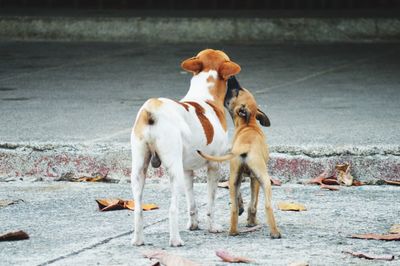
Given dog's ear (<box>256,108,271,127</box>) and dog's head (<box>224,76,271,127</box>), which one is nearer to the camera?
dog's head (<box>224,76,271,127</box>)

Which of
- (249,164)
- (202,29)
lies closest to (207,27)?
(202,29)

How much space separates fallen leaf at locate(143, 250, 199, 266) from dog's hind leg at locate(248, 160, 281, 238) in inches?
24.7

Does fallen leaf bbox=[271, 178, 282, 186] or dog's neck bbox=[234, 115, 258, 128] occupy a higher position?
dog's neck bbox=[234, 115, 258, 128]

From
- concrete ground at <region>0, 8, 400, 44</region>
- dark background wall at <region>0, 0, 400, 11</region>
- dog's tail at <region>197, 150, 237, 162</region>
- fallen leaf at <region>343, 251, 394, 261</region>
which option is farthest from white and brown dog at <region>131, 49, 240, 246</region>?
dark background wall at <region>0, 0, 400, 11</region>

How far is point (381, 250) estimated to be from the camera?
5023 millimetres

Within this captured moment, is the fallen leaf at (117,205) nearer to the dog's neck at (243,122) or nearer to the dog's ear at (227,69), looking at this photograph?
the dog's neck at (243,122)

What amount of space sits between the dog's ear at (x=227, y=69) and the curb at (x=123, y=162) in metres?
1.26

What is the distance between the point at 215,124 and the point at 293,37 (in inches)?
364

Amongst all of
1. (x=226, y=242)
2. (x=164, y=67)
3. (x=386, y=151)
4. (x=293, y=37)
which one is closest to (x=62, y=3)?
(x=293, y=37)

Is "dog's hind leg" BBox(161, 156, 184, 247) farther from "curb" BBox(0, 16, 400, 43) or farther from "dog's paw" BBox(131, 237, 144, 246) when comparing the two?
"curb" BBox(0, 16, 400, 43)

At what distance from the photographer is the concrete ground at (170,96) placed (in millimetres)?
7160

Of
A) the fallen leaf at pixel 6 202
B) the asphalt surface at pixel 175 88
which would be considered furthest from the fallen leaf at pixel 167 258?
the asphalt surface at pixel 175 88

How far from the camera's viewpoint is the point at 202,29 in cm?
1490

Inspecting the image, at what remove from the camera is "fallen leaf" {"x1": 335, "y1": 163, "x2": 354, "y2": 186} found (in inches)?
271
